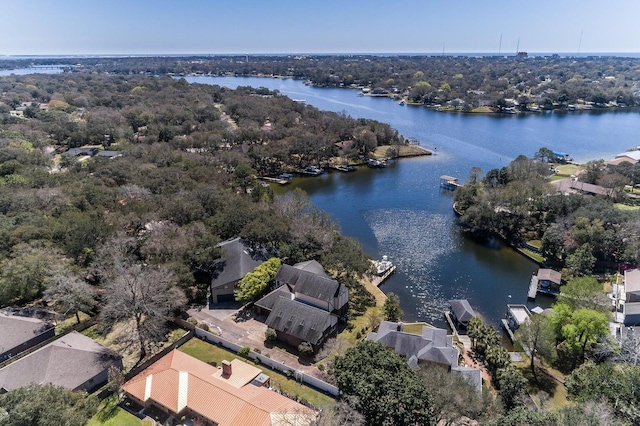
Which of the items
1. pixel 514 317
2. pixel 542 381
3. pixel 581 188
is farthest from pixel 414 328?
pixel 581 188

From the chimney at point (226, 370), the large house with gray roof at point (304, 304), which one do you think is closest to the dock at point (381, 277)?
the large house with gray roof at point (304, 304)

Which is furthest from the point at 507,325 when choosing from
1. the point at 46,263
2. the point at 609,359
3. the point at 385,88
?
the point at 385,88

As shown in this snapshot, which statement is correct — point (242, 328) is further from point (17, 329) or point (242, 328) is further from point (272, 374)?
point (17, 329)

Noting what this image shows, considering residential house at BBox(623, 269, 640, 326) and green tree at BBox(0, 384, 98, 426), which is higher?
green tree at BBox(0, 384, 98, 426)

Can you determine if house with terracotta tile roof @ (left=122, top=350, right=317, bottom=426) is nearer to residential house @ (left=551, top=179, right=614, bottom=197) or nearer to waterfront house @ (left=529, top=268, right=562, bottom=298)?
waterfront house @ (left=529, top=268, right=562, bottom=298)

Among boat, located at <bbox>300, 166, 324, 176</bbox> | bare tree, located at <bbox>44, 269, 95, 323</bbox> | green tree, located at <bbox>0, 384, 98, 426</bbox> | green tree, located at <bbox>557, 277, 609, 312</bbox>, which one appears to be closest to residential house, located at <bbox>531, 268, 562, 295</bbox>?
green tree, located at <bbox>557, 277, 609, 312</bbox>
